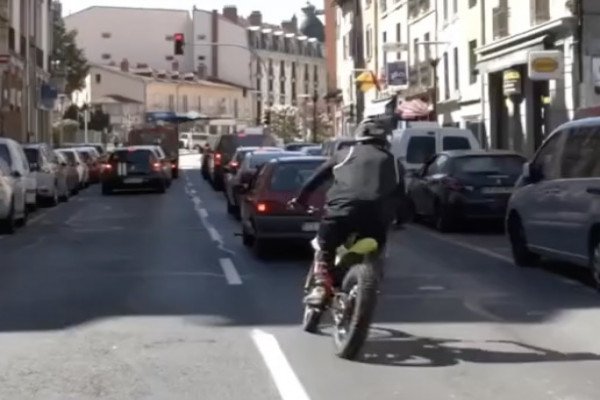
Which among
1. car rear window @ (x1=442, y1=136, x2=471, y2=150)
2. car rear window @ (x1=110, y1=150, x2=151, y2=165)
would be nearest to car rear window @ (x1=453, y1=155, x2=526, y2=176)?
car rear window @ (x1=442, y1=136, x2=471, y2=150)

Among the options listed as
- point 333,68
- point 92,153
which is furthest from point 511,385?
point 333,68

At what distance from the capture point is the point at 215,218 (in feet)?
90.8

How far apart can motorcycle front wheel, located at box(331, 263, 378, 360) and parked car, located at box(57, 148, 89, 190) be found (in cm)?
3245

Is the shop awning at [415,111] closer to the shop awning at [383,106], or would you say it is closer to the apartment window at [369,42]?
the shop awning at [383,106]

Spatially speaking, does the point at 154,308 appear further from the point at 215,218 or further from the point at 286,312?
the point at 215,218

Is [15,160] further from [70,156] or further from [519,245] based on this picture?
[70,156]

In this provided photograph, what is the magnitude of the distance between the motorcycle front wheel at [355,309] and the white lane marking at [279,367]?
46 cm

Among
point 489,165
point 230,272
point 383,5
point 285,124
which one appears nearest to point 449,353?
point 230,272

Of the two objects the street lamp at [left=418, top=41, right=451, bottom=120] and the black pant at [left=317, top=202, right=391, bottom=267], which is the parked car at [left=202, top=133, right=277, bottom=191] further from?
the black pant at [left=317, top=202, right=391, bottom=267]

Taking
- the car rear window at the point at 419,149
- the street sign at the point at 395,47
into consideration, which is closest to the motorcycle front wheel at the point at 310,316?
the car rear window at the point at 419,149

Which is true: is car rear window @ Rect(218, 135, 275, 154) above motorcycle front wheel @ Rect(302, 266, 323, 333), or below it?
above

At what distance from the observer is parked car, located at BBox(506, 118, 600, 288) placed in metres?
14.1

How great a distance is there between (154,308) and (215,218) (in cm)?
1468

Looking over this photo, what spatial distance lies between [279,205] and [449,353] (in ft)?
25.2
